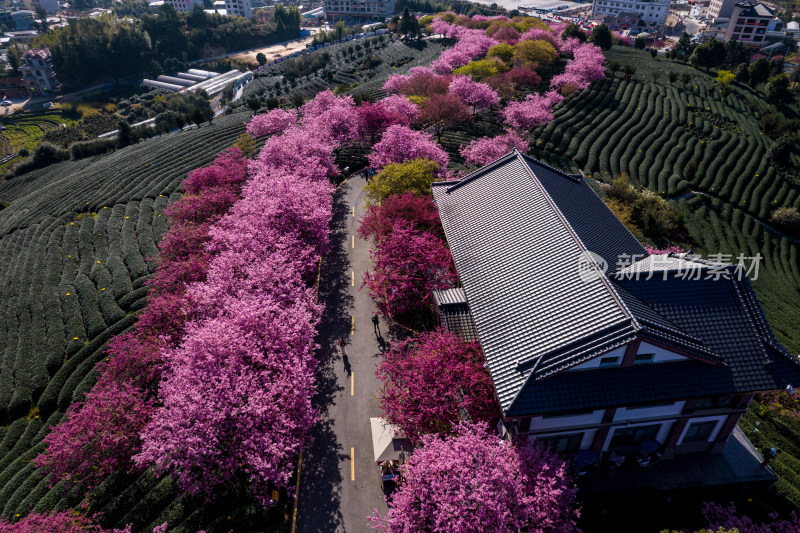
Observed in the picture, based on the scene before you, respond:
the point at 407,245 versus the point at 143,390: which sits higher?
the point at 407,245

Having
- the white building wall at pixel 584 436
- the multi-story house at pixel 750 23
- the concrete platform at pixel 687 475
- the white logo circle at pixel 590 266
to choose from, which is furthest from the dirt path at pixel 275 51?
the concrete platform at pixel 687 475

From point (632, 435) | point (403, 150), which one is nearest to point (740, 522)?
point (632, 435)

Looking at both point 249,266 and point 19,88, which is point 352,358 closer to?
point 249,266

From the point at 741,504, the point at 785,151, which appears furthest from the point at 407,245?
the point at 785,151

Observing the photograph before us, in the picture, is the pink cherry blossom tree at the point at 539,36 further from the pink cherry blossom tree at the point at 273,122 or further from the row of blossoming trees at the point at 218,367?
the row of blossoming trees at the point at 218,367

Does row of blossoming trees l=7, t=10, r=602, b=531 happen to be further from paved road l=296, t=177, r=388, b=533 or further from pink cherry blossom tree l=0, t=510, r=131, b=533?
paved road l=296, t=177, r=388, b=533

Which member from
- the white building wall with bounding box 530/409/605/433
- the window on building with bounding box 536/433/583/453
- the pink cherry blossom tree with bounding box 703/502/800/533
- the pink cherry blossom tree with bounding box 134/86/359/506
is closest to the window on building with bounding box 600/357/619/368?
the white building wall with bounding box 530/409/605/433
